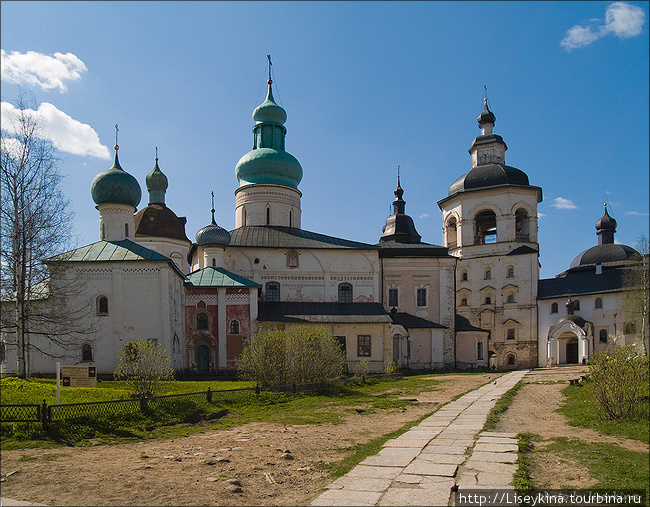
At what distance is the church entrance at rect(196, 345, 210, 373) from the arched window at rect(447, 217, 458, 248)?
19227 mm

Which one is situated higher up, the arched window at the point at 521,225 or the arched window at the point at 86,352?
the arched window at the point at 521,225

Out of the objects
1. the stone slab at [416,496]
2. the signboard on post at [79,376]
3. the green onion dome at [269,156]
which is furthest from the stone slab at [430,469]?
the green onion dome at [269,156]

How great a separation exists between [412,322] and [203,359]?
11.8 m

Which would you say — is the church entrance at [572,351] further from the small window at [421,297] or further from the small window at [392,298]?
the small window at [392,298]

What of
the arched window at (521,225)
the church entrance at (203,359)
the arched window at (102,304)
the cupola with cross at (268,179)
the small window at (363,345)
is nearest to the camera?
the arched window at (102,304)

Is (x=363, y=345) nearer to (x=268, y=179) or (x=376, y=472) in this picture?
(x=268, y=179)

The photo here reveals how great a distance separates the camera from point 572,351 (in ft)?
109

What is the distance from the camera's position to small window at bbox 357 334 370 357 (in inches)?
1083

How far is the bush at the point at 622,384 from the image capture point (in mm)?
9516

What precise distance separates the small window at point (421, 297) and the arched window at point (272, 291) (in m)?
8.41

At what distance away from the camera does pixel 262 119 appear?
115ft

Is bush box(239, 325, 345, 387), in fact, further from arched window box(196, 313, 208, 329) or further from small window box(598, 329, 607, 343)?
small window box(598, 329, 607, 343)

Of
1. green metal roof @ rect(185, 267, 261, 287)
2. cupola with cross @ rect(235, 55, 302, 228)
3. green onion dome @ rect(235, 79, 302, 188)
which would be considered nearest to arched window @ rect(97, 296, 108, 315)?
green metal roof @ rect(185, 267, 261, 287)

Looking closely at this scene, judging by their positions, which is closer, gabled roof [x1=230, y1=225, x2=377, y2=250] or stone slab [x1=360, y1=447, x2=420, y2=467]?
stone slab [x1=360, y1=447, x2=420, y2=467]
